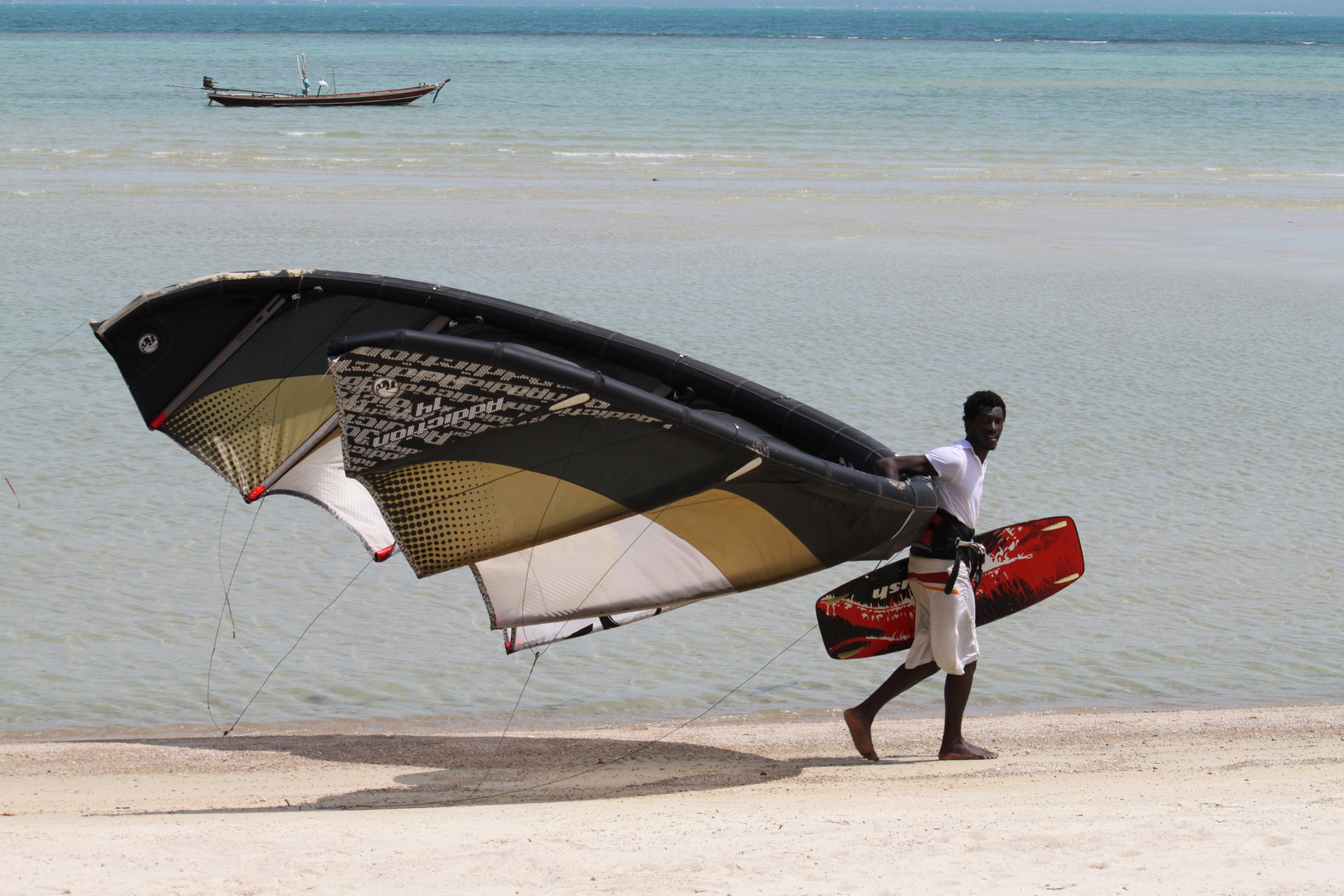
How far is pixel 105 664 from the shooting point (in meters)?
6.24

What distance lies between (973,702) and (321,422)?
131 inches

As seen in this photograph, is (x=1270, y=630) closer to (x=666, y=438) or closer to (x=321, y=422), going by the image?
(x=666, y=438)

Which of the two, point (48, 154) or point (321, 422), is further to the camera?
point (48, 154)

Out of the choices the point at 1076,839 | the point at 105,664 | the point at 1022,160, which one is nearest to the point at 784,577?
the point at 1076,839

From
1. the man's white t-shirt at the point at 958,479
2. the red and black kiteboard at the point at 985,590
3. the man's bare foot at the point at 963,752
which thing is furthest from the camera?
the red and black kiteboard at the point at 985,590

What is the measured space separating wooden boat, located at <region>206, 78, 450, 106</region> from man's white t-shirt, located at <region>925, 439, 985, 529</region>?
4322 cm

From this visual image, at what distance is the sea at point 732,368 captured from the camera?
6426 millimetres

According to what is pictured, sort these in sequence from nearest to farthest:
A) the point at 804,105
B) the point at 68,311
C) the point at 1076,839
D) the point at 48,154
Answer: the point at 1076,839 → the point at 68,311 → the point at 48,154 → the point at 804,105

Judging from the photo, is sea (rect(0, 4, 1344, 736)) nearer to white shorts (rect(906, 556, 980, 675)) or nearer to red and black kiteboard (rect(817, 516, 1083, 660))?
red and black kiteboard (rect(817, 516, 1083, 660))

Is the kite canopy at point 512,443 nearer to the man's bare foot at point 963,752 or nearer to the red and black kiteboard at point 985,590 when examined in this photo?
the red and black kiteboard at point 985,590

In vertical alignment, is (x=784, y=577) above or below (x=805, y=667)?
above

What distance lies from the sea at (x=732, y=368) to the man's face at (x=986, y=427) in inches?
75.3

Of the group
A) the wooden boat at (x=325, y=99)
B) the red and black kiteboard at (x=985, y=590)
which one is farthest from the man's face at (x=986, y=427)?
the wooden boat at (x=325, y=99)

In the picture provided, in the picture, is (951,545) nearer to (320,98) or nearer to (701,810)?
(701,810)
